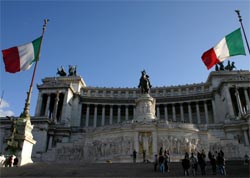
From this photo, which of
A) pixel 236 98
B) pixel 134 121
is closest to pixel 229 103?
pixel 236 98

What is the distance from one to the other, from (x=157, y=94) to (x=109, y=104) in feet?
47.6

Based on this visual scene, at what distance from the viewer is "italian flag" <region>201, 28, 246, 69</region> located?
2212 centimetres

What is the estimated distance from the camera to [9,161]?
1747 cm

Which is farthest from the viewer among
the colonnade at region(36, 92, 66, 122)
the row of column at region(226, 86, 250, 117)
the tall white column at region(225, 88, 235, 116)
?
the colonnade at region(36, 92, 66, 122)

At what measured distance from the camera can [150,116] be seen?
1334 inches

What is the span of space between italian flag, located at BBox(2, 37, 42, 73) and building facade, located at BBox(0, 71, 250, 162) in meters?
11.1

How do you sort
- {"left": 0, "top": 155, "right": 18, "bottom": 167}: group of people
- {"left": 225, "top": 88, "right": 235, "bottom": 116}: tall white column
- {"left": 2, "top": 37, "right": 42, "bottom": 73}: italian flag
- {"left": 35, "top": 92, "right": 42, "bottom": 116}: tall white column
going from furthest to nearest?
{"left": 35, "top": 92, "right": 42, "bottom": 116}: tall white column, {"left": 225, "top": 88, "right": 235, "bottom": 116}: tall white column, {"left": 2, "top": 37, "right": 42, "bottom": 73}: italian flag, {"left": 0, "top": 155, "right": 18, "bottom": 167}: group of people

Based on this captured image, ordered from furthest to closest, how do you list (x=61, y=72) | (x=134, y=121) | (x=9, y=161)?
(x=61, y=72), (x=134, y=121), (x=9, y=161)

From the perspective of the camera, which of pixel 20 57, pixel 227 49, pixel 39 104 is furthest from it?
pixel 39 104

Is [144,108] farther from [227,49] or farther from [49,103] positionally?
[49,103]

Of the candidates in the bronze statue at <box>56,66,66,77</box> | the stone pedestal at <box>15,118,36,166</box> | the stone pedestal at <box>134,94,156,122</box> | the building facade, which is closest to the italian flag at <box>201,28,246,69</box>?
the building facade

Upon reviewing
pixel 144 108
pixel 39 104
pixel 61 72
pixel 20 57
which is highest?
pixel 61 72

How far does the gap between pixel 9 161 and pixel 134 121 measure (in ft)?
58.3

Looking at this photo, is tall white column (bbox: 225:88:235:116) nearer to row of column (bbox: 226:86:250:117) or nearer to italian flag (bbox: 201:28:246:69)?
row of column (bbox: 226:86:250:117)
